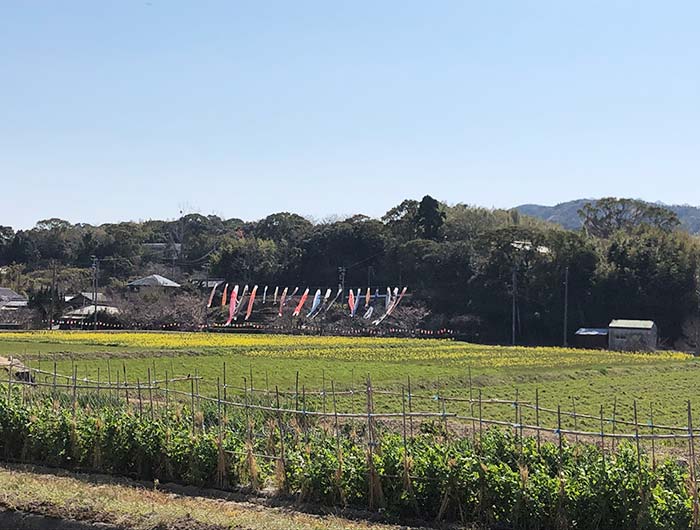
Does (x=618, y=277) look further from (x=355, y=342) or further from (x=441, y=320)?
(x=355, y=342)

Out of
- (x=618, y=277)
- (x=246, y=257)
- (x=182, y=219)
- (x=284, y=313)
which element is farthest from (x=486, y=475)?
(x=182, y=219)

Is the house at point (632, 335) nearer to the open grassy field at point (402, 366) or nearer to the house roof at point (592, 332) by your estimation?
the house roof at point (592, 332)

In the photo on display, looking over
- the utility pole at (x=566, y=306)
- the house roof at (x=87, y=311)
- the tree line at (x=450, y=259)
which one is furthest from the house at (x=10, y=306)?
the utility pole at (x=566, y=306)

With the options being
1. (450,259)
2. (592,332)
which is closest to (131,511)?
(592,332)

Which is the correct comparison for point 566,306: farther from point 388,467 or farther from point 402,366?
point 388,467

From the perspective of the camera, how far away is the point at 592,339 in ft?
177

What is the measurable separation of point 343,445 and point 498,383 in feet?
64.2

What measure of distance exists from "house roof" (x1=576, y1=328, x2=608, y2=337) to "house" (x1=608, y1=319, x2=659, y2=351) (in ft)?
4.26

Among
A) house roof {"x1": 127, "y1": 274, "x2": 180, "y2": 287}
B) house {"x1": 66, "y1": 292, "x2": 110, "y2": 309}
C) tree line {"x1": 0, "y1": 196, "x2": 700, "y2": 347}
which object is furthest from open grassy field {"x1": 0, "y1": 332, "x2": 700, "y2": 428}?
house roof {"x1": 127, "y1": 274, "x2": 180, "y2": 287}

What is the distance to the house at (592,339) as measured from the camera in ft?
174

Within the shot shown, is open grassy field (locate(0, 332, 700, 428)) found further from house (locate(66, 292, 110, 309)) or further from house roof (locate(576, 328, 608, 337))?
house (locate(66, 292, 110, 309))

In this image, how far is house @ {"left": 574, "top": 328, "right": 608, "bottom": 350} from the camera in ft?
174

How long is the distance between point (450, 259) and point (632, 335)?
18.7 m

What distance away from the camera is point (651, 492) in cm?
840
